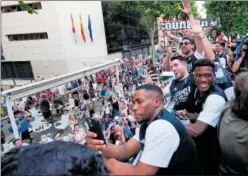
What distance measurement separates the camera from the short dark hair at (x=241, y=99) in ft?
5.28

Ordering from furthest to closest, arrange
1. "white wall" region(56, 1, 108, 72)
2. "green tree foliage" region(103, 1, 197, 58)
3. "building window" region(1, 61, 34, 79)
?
"building window" region(1, 61, 34, 79)
"white wall" region(56, 1, 108, 72)
"green tree foliage" region(103, 1, 197, 58)

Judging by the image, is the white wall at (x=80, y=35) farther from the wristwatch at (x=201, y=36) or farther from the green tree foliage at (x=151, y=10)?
the wristwatch at (x=201, y=36)

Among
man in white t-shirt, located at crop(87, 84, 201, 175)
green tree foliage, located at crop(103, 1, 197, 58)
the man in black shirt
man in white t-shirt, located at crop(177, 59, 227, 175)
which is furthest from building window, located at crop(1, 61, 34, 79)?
man in white t-shirt, located at crop(87, 84, 201, 175)

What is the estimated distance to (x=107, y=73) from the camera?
A: 1688cm

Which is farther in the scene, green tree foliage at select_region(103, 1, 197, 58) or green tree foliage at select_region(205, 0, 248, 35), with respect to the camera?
green tree foliage at select_region(103, 1, 197, 58)

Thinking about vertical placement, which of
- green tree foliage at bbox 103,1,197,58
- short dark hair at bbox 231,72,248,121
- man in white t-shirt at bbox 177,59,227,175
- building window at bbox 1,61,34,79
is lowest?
building window at bbox 1,61,34,79

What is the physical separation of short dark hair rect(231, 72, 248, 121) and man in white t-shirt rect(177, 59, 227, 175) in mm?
261

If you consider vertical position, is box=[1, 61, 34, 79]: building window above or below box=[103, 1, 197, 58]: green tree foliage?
below

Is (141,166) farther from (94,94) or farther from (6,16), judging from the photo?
(6,16)

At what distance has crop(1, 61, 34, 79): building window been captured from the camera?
24297mm

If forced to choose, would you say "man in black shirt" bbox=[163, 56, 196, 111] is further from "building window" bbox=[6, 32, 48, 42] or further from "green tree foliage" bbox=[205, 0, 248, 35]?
"building window" bbox=[6, 32, 48, 42]

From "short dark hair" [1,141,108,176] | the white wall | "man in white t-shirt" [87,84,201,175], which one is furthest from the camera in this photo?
the white wall

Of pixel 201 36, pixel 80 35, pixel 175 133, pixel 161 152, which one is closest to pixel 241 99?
pixel 175 133

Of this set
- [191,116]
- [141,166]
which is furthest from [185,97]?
[141,166]
